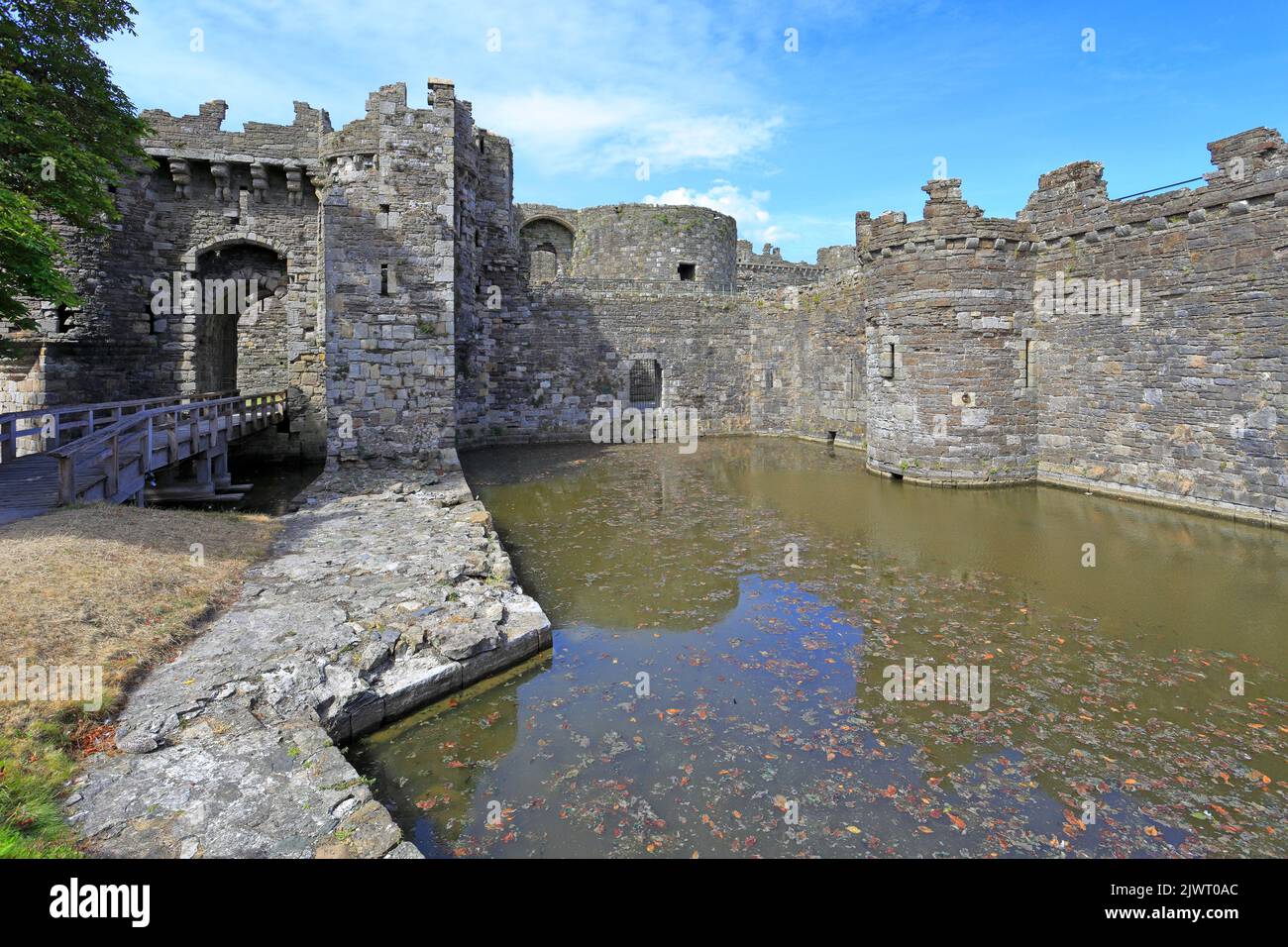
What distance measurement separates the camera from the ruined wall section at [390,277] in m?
13.2

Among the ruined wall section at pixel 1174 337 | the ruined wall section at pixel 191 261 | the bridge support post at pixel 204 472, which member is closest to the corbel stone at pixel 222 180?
the ruined wall section at pixel 191 261

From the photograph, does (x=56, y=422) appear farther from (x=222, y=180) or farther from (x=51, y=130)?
(x=222, y=180)

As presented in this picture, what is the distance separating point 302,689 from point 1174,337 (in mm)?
13970

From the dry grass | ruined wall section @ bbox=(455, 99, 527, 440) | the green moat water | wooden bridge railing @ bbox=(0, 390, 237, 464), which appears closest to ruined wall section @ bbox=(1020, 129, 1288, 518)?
the green moat water

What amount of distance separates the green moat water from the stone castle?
3.14m

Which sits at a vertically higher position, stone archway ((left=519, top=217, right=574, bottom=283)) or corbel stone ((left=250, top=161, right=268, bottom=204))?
stone archway ((left=519, top=217, right=574, bottom=283))

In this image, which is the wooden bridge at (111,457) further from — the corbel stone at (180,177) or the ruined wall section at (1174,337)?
the ruined wall section at (1174,337)

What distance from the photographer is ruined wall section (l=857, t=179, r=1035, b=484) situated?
1377 cm

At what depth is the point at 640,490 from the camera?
1398 centimetres

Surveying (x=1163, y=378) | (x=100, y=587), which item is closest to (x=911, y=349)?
(x=1163, y=378)

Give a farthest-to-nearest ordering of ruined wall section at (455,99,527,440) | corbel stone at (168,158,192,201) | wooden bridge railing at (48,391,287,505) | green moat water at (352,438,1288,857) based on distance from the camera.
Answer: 1. ruined wall section at (455,99,527,440)
2. corbel stone at (168,158,192,201)
3. wooden bridge railing at (48,391,287,505)
4. green moat water at (352,438,1288,857)

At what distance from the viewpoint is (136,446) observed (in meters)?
10.2

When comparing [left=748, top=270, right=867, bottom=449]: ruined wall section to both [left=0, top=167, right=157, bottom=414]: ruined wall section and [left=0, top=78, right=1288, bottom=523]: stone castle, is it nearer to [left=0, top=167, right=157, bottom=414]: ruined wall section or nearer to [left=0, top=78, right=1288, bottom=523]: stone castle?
[left=0, top=78, right=1288, bottom=523]: stone castle
